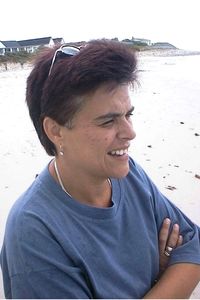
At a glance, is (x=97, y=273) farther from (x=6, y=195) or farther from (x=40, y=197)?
(x=6, y=195)

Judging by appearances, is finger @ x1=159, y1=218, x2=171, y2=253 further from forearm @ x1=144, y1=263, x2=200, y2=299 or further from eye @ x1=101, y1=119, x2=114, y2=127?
eye @ x1=101, y1=119, x2=114, y2=127

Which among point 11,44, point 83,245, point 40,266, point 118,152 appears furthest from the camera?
point 11,44

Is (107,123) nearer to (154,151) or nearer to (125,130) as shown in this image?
(125,130)

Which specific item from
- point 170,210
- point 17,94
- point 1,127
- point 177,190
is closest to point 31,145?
point 1,127

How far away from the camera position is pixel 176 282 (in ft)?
4.75

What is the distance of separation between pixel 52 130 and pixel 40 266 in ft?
1.61

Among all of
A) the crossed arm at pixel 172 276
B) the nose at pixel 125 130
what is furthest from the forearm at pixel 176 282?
the nose at pixel 125 130

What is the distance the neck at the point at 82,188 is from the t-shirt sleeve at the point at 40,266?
21cm

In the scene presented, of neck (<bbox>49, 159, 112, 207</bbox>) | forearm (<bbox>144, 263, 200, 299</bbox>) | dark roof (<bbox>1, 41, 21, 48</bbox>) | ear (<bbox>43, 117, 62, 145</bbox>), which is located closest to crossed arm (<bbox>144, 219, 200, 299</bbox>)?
forearm (<bbox>144, 263, 200, 299</bbox>)

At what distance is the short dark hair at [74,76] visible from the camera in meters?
1.21

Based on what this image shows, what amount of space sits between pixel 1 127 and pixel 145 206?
635 centimetres

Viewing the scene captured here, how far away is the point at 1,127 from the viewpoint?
7.44 m

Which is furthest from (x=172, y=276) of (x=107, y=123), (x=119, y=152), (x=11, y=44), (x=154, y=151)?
(x=11, y=44)

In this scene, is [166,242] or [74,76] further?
[166,242]
